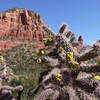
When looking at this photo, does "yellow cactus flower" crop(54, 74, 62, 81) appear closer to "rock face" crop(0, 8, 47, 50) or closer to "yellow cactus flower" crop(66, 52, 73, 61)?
"yellow cactus flower" crop(66, 52, 73, 61)

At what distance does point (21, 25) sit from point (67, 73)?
11534 cm

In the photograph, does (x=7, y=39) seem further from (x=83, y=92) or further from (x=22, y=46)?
(x=83, y=92)

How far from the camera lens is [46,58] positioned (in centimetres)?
354

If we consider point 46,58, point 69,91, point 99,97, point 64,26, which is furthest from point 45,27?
point 99,97

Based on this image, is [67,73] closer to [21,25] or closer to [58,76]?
[58,76]

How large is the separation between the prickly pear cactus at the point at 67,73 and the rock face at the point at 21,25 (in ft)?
314

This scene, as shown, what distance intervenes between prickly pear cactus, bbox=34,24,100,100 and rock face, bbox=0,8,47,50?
95642mm

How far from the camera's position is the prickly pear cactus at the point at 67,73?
2997 mm

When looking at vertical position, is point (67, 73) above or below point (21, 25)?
below

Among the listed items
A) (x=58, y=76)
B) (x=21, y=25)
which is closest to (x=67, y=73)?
(x=58, y=76)

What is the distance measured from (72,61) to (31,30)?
10938 cm

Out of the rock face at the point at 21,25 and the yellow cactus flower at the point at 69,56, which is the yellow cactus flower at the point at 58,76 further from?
the rock face at the point at 21,25

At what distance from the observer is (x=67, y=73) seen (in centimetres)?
324

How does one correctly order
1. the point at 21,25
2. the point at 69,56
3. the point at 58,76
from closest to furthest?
the point at 58,76
the point at 69,56
the point at 21,25
